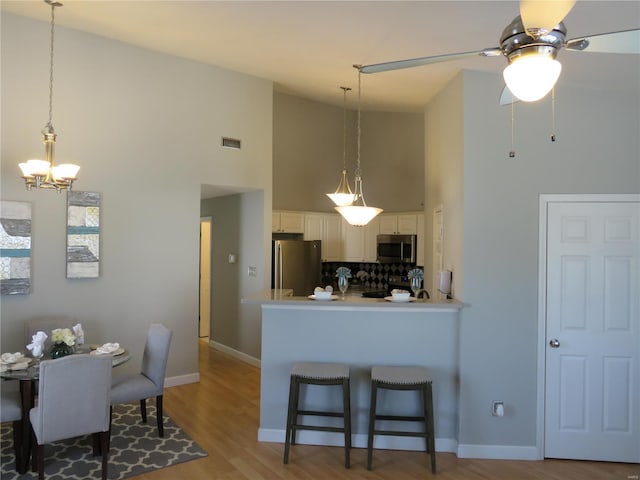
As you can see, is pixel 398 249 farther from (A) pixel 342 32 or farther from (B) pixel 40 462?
(B) pixel 40 462

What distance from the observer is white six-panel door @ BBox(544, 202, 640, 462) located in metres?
3.59

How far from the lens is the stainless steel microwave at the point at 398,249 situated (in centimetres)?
677

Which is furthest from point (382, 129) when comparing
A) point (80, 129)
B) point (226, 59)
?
point (80, 129)

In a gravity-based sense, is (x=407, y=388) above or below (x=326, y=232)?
below

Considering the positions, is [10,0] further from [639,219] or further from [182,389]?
[639,219]

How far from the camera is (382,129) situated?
24.6 ft

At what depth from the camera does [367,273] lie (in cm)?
763

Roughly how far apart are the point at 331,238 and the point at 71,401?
4.79 metres

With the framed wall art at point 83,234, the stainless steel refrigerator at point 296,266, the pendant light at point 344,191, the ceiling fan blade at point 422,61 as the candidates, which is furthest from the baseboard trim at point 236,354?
the ceiling fan blade at point 422,61

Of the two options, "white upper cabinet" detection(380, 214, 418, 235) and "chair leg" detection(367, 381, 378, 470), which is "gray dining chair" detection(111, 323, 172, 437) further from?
"white upper cabinet" detection(380, 214, 418, 235)

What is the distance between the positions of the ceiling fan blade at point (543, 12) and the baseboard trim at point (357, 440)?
127 inches

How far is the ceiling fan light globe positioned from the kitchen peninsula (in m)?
2.32

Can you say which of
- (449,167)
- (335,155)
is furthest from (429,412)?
(335,155)

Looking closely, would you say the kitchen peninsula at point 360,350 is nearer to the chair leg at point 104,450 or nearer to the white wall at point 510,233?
the white wall at point 510,233
